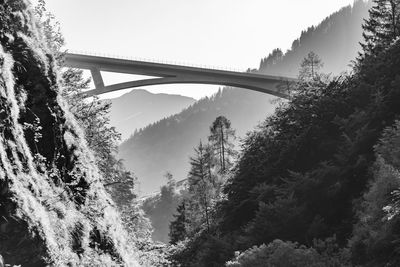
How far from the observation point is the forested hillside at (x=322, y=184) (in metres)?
18.8

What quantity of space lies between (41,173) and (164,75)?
56.3 metres

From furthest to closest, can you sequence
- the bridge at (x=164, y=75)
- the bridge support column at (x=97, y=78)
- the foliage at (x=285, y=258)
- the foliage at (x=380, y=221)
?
1. the bridge support column at (x=97, y=78)
2. the bridge at (x=164, y=75)
3. the foliage at (x=285, y=258)
4. the foliage at (x=380, y=221)

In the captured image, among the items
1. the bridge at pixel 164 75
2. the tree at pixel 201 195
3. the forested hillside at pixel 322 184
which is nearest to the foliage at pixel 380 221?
the forested hillside at pixel 322 184

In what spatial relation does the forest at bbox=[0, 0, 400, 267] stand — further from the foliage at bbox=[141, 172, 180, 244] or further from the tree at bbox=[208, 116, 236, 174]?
the foliage at bbox=[141, 172, 180, 244]

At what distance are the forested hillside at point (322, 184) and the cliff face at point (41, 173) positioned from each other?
352 inches

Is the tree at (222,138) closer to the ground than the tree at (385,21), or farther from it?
closer to the ground

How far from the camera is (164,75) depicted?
215 ft

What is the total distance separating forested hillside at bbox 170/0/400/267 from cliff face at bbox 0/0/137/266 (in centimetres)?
893

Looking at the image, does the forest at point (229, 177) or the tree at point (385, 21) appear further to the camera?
the tree at point (385, 21)

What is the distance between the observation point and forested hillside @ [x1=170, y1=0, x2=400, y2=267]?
61.7 feet

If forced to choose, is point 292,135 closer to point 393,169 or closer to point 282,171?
point 282,171

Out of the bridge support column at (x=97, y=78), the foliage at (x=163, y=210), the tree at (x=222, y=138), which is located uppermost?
the foliage at (x=163, y=210)

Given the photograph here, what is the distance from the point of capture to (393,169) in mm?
18766

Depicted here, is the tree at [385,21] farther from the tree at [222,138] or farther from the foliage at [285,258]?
the foliage at [285,258]
